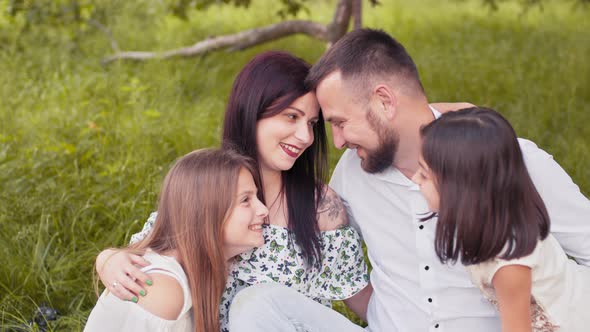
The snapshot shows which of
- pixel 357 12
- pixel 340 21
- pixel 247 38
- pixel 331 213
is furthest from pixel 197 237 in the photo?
pixel 247 38

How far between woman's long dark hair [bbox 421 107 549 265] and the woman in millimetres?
692

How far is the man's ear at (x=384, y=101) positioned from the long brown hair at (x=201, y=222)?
1.59 ft

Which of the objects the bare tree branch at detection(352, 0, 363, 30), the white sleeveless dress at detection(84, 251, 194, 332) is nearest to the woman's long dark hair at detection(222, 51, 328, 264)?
the white sleeveless dress at detection(84, 251, 194, 332)

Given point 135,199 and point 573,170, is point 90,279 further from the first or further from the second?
point 573,170

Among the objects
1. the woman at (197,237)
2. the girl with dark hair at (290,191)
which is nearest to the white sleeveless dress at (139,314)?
the woman at (197,237)

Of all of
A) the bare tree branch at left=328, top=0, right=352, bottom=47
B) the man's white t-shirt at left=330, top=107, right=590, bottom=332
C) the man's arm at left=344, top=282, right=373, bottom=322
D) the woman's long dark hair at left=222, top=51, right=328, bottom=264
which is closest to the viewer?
the man's white t-shirt at left=330, top=107, right=590, bottom=332

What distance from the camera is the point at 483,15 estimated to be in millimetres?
8078

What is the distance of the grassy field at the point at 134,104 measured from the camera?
330cm

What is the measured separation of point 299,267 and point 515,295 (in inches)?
33.1

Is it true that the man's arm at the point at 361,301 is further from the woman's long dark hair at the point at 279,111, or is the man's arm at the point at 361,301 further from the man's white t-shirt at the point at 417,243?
the woman's long dark hair at the point at 279,111

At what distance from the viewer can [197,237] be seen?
2.30m

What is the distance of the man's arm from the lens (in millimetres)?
2689

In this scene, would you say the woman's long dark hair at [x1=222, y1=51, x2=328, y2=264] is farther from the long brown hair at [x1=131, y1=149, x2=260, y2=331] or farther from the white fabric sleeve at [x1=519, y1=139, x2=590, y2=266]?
the white fabric sleeve at [x1=519, y1=139, x2=590, y2=266]

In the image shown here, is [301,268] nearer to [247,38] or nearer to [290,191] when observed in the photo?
[290,191]
